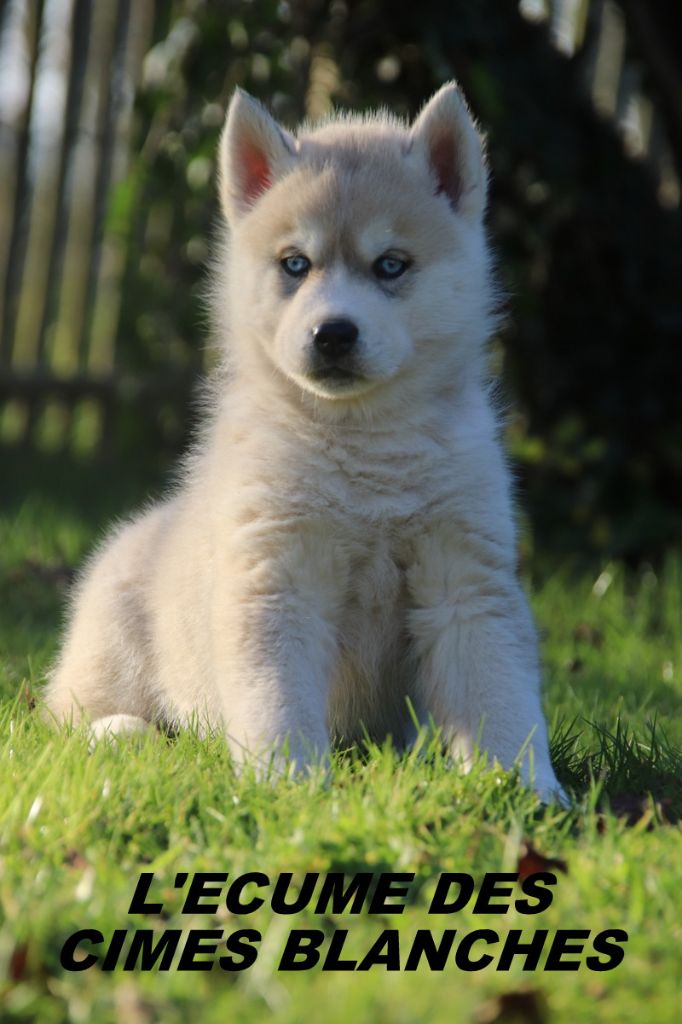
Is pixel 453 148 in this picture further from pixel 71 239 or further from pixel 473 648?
pixel 71 239

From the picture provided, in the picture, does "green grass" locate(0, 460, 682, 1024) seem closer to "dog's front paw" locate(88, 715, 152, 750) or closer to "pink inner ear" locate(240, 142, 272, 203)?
"dog's front paw" locate(88, 715, 152, 750)

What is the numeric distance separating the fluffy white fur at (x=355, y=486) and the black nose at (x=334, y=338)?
0.07 ft

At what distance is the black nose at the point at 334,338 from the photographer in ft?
9.58

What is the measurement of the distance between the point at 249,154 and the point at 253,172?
0.04 metres

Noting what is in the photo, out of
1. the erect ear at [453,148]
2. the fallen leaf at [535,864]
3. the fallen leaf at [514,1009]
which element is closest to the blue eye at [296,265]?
the erect ear at [453,148]

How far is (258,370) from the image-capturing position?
3.25 metres

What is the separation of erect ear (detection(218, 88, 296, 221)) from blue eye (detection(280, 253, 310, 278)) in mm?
265

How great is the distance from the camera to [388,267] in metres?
3.08

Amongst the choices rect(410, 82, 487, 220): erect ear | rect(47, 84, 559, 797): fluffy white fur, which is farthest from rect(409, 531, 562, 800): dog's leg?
rect(410, 82, 487, 220): erect ear

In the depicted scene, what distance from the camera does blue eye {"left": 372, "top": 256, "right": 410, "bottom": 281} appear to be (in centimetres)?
307

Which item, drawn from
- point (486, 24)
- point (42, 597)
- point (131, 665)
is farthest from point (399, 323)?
point (486, 24)

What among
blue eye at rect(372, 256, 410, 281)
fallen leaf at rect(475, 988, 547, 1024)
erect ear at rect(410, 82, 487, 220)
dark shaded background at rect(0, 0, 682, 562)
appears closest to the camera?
fallen leaf at rect(475, 988, 547, 1024)

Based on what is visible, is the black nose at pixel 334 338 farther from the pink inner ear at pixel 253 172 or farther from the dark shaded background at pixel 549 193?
the dark shaded background at pixel 549 193

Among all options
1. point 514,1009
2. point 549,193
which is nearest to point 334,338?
point 514,1009
